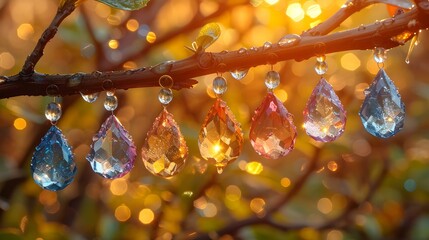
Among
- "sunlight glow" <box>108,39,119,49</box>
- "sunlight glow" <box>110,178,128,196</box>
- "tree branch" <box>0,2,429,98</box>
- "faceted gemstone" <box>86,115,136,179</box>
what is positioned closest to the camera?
"tree branch" <box>0,2,429,98</box>

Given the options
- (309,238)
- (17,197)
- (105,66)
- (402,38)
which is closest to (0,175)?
(17,197)

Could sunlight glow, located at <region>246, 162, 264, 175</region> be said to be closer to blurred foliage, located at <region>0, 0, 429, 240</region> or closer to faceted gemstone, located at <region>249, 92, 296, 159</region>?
blurred foliage, located at <region>0, 0, 429, 240</region>

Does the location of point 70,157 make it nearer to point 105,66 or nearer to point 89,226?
point 105,66

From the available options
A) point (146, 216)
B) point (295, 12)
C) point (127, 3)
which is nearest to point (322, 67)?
point (127, 3)

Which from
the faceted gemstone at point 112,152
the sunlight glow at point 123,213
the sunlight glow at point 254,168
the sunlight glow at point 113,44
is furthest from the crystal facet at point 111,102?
the sunlight glow at point 123,213

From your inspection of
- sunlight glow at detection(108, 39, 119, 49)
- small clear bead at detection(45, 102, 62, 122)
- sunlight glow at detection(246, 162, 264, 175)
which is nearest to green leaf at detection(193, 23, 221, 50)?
small clear bead at detection(45, 102, 62, 122)

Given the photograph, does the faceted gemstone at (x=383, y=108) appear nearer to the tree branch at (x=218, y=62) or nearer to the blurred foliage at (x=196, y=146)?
the tree branch at (x=218, y=62)
